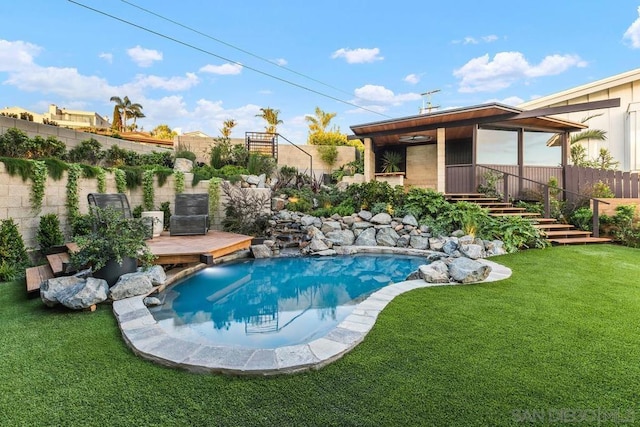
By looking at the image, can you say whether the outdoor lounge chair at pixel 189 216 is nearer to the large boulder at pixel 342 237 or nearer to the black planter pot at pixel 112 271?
the black planter pot at pixel 112 271

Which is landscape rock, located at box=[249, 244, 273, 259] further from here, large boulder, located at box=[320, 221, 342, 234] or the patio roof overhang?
the patio roof overhang

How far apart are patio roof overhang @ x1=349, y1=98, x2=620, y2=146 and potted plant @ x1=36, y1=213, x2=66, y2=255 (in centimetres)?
920

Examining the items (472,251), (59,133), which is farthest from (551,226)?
(59,133)

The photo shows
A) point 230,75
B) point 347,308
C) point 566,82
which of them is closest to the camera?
point 347,308

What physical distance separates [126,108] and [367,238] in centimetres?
2458

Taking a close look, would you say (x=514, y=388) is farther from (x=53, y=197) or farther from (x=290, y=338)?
(x=53, y=197)

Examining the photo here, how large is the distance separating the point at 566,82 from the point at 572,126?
616 cm

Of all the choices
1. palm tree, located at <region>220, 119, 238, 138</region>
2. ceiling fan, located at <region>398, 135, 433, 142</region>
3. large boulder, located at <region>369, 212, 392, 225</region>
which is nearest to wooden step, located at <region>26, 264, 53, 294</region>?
large boulder, located at <region>369, 212, 392, 225</region>

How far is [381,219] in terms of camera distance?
8.64 m

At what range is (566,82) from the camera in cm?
1463

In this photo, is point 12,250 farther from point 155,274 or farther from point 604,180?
point 604,180

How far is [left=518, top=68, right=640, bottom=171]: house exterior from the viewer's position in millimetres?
12391

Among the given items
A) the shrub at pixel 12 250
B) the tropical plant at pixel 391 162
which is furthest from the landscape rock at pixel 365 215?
the shrub at pixel 12 250

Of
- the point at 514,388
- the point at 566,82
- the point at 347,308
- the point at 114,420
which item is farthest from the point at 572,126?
the point at 114,420
